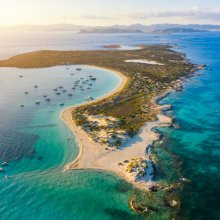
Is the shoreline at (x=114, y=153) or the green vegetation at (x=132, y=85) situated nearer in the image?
the shoreline at (x=114, y=153)

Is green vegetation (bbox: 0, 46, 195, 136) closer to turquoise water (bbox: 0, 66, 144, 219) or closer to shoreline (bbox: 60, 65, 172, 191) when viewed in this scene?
shoreline (bbox: 60, 65, 172, 191)

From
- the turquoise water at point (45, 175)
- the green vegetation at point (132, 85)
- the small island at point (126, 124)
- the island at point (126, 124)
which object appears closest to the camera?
the turquoise water at point (45, 175)

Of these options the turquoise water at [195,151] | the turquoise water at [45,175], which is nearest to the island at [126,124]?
the turquoise water at [45,175]

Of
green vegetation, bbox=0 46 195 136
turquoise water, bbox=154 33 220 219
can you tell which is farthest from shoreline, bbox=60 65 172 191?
turquoise water, bbox=154 33 220 219

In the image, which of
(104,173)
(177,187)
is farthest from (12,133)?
(177,187)

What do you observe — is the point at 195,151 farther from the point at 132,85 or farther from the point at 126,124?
the point at 132,85

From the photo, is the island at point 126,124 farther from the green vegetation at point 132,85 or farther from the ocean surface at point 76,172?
the ocean surface at point 76,172

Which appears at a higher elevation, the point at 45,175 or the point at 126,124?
the point at 45,175

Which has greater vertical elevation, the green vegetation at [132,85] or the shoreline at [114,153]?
the shoreline at [114,153]

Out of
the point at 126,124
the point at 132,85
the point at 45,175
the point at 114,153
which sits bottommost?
the point at 132,85

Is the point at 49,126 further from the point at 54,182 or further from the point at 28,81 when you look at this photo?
the point at 28,81

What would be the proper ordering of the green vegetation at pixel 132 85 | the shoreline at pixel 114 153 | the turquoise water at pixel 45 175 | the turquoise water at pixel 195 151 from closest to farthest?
1. the turquoise water at pixel 45 175
2. the turquoise water at pixel 195 151
3. the shoreline at pixel 114 153
4. the green vegetation at pixel 132 85

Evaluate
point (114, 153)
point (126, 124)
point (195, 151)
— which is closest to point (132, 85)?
point (126, 124)
